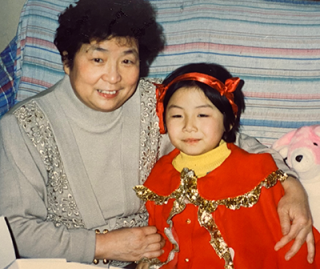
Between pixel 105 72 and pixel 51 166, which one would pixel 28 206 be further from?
pixel 105 72

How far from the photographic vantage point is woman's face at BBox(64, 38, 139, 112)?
3.84 ft

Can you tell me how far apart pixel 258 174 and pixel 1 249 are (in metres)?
0.77

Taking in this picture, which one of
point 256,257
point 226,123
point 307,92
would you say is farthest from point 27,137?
point 307,92

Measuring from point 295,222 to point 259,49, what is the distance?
2.24 feet

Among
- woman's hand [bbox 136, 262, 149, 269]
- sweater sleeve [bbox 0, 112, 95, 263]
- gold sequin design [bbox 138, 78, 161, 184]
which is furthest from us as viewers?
gold sequin design [bbox 138, 78, 161, 184]

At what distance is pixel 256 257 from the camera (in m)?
1.14

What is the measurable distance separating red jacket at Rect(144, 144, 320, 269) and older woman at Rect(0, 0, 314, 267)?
1.7 inches

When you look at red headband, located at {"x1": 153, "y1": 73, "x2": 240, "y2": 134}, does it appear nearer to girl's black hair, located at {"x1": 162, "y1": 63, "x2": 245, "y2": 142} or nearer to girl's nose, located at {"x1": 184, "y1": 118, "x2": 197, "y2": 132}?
girl's black hair, located at {"x1": 162, "y1": 63, "x2": 245, "y2": 142}

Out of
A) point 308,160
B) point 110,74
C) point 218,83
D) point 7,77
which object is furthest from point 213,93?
point 7,77

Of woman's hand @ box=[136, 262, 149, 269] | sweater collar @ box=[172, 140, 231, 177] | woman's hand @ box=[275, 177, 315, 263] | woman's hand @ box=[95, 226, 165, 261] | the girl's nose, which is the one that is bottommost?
woman's hand @ box=[136, 262, 149, 269]

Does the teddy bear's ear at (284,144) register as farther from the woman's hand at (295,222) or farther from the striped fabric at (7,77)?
the striped fabric at (7,77)

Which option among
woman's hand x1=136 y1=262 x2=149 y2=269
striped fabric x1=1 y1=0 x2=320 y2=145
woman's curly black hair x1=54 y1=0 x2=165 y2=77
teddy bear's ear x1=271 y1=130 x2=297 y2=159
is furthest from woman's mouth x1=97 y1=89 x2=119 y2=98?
teddy bear's ear x1=271 y1=130 x2=297 y2=159

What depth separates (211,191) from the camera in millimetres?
1193

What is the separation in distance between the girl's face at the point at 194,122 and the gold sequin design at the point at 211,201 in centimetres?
9
